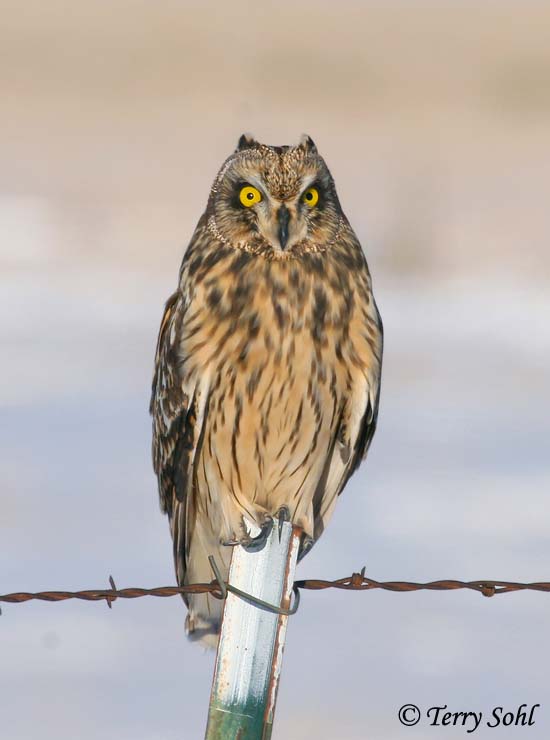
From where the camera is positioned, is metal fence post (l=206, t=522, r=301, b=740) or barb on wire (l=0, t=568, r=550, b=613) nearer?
metal fence post (l=206, t=522, r=301, b=740)

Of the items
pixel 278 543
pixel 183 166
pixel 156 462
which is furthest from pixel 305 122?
pixel 278 543

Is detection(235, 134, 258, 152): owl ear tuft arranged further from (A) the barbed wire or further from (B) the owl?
(A) the barbed wire

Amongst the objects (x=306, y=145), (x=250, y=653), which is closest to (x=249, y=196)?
(x=306, y=145)

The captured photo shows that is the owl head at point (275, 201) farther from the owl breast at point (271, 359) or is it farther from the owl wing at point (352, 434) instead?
the owl wing at point (352, 434)

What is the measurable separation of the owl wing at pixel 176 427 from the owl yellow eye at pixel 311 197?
1.76 ft

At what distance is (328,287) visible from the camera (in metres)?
5.49

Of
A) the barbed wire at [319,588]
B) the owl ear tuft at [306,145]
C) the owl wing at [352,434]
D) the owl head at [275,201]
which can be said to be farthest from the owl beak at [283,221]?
the barbed wire at [319,588]

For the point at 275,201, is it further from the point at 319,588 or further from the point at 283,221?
the point at 319,588

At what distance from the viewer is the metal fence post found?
4.13 metres

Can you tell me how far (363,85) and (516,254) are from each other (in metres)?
5.64

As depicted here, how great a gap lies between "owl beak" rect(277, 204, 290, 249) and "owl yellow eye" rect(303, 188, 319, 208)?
0.12 metres

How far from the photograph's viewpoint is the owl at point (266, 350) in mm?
5422

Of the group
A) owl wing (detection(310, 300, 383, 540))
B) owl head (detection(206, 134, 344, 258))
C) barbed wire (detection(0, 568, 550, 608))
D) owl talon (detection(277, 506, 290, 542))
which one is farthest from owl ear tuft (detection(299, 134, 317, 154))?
barbed wire (detection(0, 568, 550, 608))

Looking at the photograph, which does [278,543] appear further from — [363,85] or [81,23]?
[81,23]
